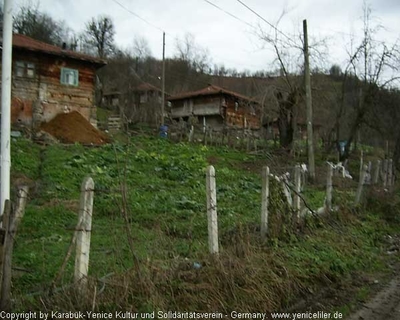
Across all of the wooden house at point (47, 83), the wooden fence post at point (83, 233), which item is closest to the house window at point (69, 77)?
the wooden house at point (47, 83)

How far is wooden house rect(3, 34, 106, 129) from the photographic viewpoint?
985 inches

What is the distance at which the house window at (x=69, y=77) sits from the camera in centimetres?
2706

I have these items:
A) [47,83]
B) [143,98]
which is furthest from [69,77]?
[143,98]

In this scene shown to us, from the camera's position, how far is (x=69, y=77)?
2727cm

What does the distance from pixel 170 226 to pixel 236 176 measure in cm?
833

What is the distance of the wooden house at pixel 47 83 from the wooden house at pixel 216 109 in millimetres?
22328

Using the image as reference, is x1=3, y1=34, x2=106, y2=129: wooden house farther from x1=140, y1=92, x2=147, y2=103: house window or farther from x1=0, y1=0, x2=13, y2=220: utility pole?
x1=140, y1=92, x2=147, y2=103: house window

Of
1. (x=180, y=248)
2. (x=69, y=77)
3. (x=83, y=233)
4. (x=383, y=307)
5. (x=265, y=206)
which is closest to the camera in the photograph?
(x=83, y=233)

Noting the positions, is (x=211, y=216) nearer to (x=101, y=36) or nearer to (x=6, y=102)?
(x=6, y=102)

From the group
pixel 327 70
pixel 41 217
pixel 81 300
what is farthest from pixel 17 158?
pixel 327 70

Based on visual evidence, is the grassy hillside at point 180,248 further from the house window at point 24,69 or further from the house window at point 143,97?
the house window at point 143,97

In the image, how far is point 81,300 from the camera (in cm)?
385

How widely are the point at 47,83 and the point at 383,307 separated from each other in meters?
25.5

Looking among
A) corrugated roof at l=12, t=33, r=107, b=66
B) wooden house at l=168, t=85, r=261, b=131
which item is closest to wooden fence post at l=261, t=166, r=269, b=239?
corrugated roof at l=12, t=33, r=107, b=66
